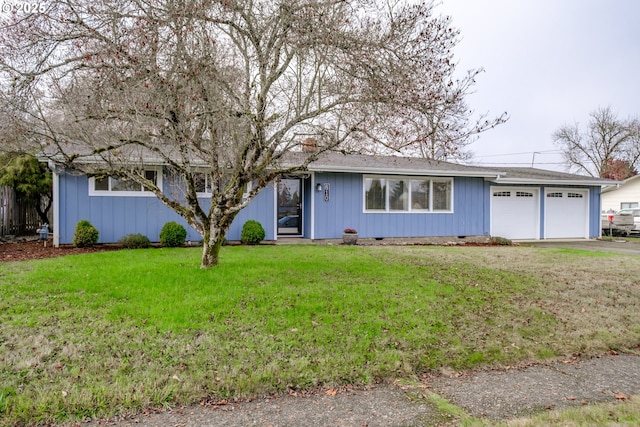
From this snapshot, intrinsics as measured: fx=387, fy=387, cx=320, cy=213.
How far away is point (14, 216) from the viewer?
1182 centimetres

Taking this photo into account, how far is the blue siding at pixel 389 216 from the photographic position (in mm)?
12203

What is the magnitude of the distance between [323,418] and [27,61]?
19.9ft

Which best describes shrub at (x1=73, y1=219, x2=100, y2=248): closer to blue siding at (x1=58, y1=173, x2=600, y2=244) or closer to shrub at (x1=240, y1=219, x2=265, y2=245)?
blue siding at (x1=58, y1=173, x2=600, y2=244)

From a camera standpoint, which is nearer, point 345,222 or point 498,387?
point 498,387

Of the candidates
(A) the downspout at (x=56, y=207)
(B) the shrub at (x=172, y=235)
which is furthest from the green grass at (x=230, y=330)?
(A) the downspout at (x=56, y=207)

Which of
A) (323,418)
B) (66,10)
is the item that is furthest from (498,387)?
(66,10)

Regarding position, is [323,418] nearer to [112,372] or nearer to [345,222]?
[112,372]

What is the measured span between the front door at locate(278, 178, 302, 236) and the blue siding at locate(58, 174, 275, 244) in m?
1.91

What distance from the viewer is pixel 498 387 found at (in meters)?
3.42

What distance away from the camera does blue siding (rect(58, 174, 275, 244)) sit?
33.3 feet

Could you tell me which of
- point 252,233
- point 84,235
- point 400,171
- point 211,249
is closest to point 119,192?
point 84,235

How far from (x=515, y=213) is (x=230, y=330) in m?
13.6

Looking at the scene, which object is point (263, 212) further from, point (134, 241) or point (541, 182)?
point (541, 182)
